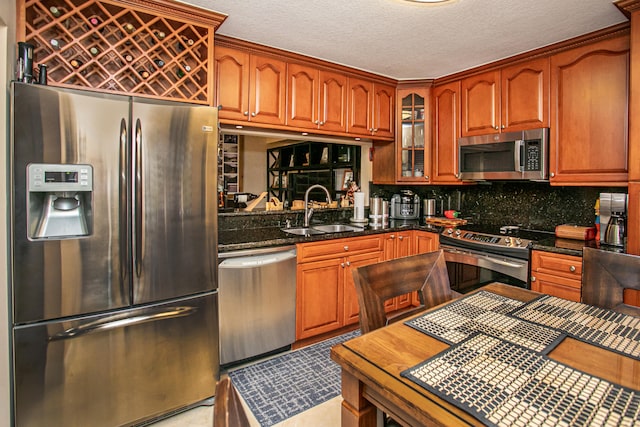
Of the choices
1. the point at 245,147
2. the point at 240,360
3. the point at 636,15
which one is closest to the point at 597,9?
the point at 636,15

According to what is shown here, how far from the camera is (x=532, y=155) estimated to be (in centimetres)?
269

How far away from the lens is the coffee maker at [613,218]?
2.33m

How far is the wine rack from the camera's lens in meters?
1.79

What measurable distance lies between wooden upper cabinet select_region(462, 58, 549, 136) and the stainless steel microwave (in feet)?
0.26

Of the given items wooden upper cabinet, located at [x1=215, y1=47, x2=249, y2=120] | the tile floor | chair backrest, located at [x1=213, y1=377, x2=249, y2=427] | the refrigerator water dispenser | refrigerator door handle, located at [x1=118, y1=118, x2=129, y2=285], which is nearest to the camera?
chair backrest, located at [x1=213, y1=377, x2=249, y2=427]

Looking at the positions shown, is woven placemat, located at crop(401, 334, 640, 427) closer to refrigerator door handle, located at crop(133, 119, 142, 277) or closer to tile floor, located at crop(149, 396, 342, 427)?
tile floor, located at crop(149, 396, 342, 427)

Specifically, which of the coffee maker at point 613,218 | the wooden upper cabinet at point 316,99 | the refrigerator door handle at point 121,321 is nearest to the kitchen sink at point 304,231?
the wooden upper cabinet at point 316,99

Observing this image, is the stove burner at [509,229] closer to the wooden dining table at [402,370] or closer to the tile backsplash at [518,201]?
the tile backsplash at [518,201]

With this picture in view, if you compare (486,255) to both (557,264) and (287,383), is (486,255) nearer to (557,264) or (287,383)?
(557,264)

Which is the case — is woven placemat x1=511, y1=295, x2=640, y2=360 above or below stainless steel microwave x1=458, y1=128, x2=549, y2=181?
below

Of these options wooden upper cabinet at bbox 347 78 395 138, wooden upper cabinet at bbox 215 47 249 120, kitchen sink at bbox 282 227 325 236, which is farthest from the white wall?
wooden upper cabinet at bbox 347 78 395 138

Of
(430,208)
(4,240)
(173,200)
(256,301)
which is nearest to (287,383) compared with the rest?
(256,301)

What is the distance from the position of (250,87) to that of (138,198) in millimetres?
1258

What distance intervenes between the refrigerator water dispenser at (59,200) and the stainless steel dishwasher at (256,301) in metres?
0.81
